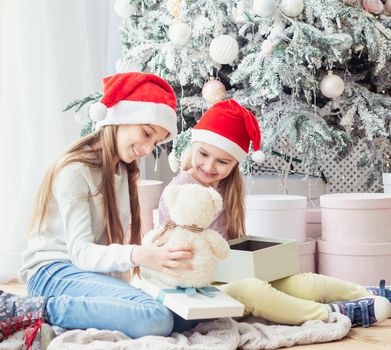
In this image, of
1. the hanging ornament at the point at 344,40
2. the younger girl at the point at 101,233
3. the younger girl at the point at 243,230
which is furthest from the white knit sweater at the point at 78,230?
Answer: the hanging ornament at the point at 344,40

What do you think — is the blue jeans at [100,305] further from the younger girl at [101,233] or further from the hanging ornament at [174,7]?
the hanging ornament at [174,7]

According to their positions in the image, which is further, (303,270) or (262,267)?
(303,270)

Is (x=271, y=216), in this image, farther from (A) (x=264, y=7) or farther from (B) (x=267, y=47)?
(A) (x=264, y=7)

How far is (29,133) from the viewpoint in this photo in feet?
7.77

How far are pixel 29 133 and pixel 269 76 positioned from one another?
0.87m

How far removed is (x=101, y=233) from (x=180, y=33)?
2.62ft

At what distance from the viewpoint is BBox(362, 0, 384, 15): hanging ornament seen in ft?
7.25

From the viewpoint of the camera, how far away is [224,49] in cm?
209

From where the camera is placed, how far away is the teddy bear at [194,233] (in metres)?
1.41

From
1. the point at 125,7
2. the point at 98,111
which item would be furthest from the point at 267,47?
the point at 98,111

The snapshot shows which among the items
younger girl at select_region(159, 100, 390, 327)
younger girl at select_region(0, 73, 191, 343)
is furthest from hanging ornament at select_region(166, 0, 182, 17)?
younger girl at select_region(0, 73, 191, 343)

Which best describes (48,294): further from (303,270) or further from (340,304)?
(303,270)

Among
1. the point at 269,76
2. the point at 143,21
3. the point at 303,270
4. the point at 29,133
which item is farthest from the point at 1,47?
the point at 303,270

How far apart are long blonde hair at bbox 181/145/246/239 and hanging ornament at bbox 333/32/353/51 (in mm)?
517
